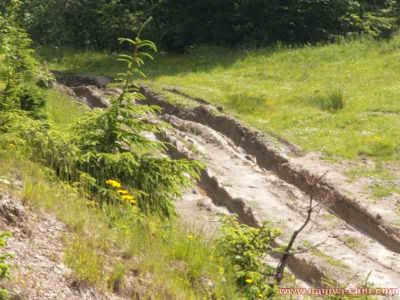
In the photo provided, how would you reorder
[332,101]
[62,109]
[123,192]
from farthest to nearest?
1. [332,101]
2. [62,109]
3. [123,192]

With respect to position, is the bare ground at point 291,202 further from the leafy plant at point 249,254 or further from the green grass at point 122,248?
the green grass at point 122,248

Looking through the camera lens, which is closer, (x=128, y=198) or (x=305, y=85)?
(x=128, y=198)

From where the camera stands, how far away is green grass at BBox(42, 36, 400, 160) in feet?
52.1

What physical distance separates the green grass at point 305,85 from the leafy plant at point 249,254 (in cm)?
790

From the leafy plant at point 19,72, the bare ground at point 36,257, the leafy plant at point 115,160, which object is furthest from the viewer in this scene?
the leafy plant at point 19,72

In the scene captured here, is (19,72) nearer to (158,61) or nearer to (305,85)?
(305,85)

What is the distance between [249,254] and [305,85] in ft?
47.6

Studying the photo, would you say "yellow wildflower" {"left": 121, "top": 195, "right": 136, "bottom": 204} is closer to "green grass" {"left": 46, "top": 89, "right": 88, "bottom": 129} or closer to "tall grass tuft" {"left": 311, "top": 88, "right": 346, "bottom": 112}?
"green grass" {"left": 46, "top": 89, "right": 88, "bottom": 129}

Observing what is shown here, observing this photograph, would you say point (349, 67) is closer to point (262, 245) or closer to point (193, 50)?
point (193, 50)

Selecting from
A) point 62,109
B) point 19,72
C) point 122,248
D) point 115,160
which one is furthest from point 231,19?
point 122,248

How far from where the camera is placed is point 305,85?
67.9ft

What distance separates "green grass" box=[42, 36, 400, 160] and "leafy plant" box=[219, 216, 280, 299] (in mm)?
7901

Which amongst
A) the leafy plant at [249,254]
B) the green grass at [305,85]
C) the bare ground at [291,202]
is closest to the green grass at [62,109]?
the bare ground at [291,202]

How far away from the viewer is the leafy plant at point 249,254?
642 centimetres
